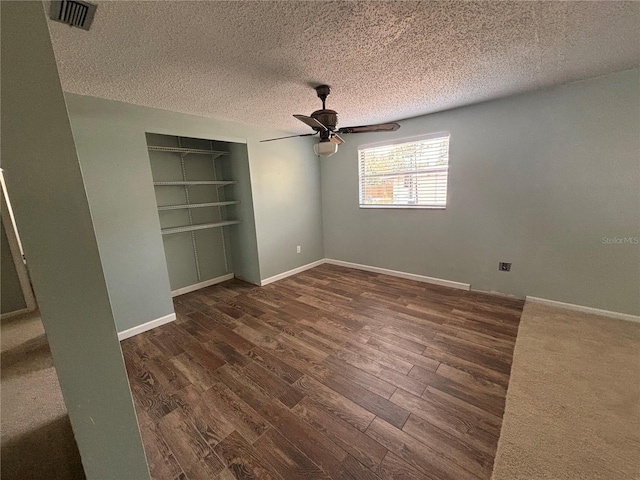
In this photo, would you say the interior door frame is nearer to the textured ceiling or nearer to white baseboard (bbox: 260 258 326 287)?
the textured ceiling

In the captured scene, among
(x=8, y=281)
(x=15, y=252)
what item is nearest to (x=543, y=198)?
(x=15, y=252)

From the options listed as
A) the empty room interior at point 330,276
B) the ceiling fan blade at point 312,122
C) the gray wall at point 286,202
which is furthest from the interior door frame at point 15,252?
the gray wall at point 286,202

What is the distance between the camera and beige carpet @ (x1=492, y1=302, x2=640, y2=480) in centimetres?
121

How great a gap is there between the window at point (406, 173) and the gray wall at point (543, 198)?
0.13 meters

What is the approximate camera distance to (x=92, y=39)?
1433 mm

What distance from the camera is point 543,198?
8.67ft

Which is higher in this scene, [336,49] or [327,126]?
[336,49]

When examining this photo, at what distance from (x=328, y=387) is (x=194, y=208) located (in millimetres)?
3131

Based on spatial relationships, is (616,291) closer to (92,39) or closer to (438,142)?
(438,142)

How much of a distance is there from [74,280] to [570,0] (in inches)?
101

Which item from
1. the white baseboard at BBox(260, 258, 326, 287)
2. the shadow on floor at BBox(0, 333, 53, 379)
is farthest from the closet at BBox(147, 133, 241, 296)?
the shadow on floor at BBox(0, 333, 53, 379)

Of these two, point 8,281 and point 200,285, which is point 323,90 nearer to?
point 8,281

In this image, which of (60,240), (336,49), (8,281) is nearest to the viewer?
(60,240)

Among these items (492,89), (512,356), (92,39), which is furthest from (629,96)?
(92,39)
